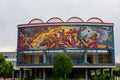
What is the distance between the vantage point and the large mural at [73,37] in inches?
2442

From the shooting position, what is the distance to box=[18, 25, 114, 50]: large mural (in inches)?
2442

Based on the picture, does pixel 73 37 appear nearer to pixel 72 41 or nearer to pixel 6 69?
pixel 72 41

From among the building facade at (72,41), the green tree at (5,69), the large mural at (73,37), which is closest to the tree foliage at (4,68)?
the green tree at (5,69)

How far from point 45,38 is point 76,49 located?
272 inches

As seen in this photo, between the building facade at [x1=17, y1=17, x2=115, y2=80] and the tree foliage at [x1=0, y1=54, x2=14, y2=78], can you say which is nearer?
the building facade at [x1=17, y1=17, x2=115, y2=80]

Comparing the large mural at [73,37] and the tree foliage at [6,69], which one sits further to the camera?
the tree foliage at [6,69]

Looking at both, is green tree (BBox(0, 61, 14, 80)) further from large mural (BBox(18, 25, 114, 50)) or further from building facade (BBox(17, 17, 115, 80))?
large mural (BBox(18, 25, 114, 50))

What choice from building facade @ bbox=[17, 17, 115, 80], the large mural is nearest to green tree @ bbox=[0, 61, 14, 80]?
building facade @ bbox=[17, 17, 115, 80]

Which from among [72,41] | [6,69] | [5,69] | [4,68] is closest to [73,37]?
[72,41]

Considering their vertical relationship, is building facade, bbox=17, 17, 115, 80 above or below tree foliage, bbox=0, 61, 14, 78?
above

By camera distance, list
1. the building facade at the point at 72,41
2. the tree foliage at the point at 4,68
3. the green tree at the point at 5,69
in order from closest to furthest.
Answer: the building facade at the point at 72,41, the tree foliage at the point at 4,68, the green tree at the point at 5,69

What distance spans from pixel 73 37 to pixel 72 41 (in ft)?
2.95

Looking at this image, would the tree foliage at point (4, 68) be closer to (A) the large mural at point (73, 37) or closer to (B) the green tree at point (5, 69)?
(B) the green tree at point (5, 69)

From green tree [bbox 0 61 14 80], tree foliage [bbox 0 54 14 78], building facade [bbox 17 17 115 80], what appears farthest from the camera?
green tree [bbox 0 61 14 80]
